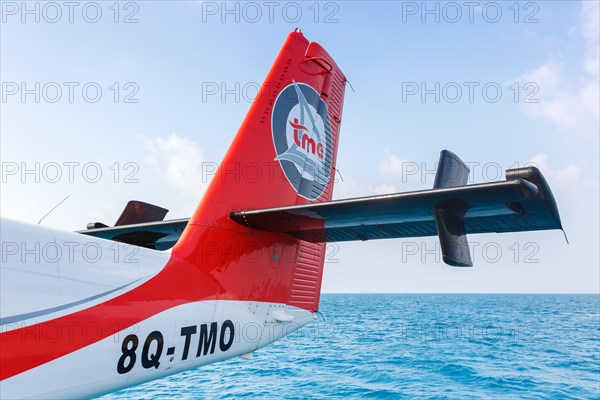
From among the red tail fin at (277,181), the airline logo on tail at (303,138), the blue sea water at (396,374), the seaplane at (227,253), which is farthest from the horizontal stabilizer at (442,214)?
the blue sea water at (396,374)

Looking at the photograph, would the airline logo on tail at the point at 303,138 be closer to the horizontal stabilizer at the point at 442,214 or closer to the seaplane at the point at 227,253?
the seaplane at the point at 227,253

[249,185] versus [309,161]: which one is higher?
[309,161]

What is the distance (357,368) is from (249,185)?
8.80 meters

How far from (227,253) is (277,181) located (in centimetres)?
113

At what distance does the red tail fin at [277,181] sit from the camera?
160 inches

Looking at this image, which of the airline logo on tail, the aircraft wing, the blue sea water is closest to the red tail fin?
the airline logo on tail

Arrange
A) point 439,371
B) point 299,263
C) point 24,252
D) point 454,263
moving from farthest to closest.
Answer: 1. point 439,371
2. point 299,263
3. point 454,263
4. point 24,252

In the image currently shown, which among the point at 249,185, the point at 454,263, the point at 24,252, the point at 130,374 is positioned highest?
the point at 249,185

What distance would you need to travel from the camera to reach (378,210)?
3150 millimetres

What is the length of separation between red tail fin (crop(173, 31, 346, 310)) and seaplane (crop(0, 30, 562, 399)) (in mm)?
16

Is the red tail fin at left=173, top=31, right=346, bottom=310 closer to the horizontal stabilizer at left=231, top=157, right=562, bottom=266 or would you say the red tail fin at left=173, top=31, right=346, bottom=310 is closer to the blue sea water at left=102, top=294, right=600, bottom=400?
the horizontal stabilizer at left=231, top=157, right=562, bottom=266

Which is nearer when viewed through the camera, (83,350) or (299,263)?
(83,350)

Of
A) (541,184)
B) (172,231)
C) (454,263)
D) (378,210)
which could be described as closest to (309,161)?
(172,231)

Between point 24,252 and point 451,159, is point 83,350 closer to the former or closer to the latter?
point 24,252
